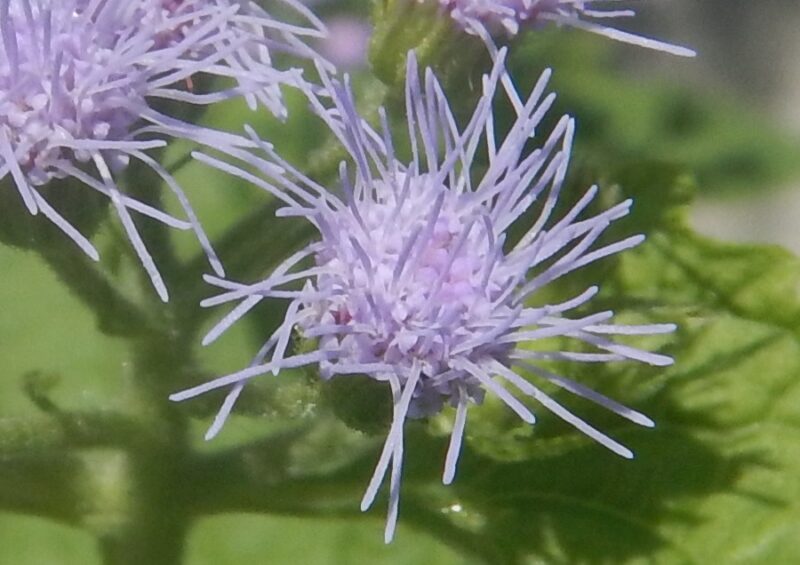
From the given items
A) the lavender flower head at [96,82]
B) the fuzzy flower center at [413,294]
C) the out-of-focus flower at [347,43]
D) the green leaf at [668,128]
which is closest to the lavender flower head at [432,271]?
the fuzzy flower center at [413,294]

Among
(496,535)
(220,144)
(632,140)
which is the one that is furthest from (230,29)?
(632,140)

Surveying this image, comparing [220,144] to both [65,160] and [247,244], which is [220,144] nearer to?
[65,160]

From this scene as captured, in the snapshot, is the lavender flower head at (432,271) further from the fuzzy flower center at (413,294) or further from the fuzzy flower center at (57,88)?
the fuzzy flower center at (57,88)

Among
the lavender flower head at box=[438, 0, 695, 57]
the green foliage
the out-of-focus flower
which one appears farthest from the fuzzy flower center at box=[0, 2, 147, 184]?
the out-of-focus flower

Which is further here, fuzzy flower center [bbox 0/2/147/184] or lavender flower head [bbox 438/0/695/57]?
lavender flower head [bbox 438/0/695/57]

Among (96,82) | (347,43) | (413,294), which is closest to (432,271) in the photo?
(413,294)

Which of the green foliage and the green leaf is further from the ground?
the green foliage

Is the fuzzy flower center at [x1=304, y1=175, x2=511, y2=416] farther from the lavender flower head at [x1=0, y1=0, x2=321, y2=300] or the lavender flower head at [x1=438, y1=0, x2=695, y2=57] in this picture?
the lavender flower head at [x1=438, y1=0, x2=695, y2=57]

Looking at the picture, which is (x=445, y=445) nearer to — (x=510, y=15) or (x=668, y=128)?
(x=510, y=15)
